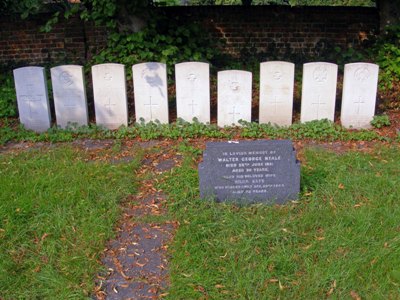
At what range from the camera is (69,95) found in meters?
6.39

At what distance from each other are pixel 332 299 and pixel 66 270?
1.90m

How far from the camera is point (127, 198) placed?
179 inches

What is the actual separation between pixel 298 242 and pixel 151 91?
3411 millimetres

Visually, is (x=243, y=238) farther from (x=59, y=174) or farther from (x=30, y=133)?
(x=30, y=133)

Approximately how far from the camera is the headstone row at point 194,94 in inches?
245

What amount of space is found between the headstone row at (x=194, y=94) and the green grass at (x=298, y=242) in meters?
1.77

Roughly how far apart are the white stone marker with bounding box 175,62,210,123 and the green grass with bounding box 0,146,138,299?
1459 mm

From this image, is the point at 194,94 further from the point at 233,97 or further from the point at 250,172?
the point at 250,172

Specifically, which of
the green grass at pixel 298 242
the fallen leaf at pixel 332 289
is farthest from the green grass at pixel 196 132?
the fallen leaf at pixel 332 289

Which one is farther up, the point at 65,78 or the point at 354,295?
the point at 65,78

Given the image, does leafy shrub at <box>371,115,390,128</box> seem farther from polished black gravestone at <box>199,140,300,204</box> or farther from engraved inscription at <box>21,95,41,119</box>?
engraved inscription at <box>21,95,41,119</box>

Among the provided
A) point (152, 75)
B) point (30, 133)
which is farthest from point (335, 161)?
point (30, 133)

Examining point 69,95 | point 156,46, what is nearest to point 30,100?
point 69,95

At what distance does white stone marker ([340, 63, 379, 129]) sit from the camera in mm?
6148
